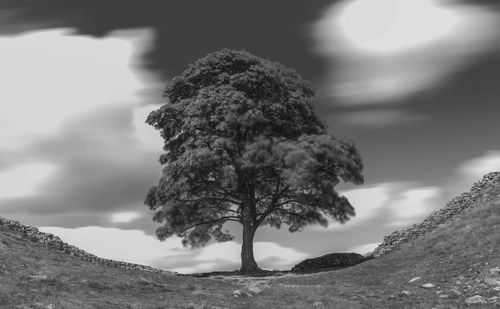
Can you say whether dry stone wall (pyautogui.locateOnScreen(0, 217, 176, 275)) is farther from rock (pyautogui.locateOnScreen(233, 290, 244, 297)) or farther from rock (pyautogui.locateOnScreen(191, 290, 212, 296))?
rock (pyautogui.locateOnScreen(233, 290, 244, 297))

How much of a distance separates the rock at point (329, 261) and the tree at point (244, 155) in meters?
3.25

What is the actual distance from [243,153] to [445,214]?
17.8 m

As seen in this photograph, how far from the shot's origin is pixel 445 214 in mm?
45562

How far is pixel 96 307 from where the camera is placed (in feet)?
65.4

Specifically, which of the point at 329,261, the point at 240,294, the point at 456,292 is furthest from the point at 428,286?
the point at 329,261

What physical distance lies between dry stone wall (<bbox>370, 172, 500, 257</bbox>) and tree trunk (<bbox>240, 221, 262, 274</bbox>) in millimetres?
10144

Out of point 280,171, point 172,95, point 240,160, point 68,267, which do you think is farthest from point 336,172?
point 68,267

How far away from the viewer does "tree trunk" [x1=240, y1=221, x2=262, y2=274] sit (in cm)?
4431

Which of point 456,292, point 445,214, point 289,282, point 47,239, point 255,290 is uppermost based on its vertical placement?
point 445,214

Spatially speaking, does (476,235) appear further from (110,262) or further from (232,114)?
(110,262)

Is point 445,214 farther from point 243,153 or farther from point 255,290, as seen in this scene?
point 255,290

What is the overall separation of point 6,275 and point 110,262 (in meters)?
14.0

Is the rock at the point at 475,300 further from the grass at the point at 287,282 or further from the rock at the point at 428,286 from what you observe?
the rock at the point at 428,286

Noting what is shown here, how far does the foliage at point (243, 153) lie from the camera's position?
133ft
